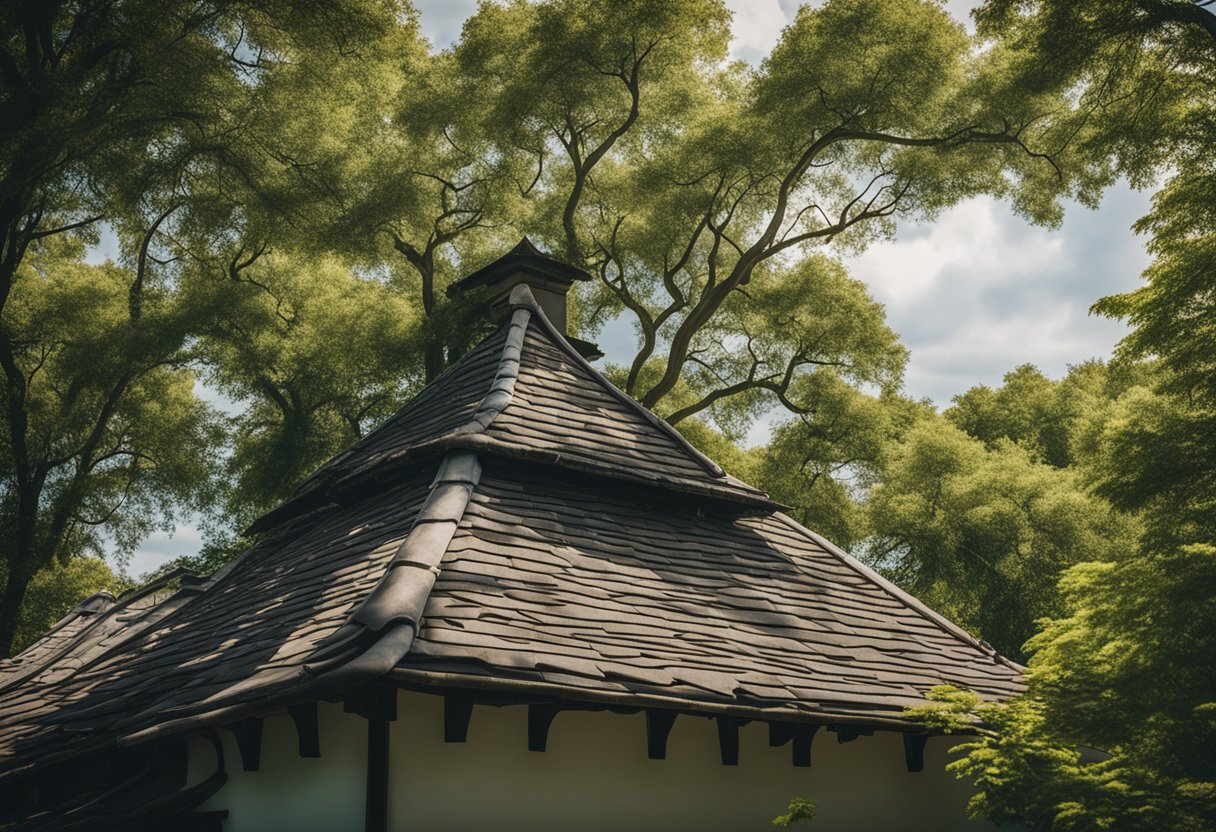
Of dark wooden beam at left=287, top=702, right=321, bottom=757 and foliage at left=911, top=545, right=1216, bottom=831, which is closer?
foliage at left=911, top=545, right=1216, bottom=831

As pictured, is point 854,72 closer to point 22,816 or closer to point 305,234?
point 305,234

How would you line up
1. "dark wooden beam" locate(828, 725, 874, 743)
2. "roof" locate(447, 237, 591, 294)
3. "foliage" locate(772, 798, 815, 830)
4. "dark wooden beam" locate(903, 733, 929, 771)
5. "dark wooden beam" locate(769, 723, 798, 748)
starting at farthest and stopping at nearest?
"roof" locate(447, 237, 591, 294) < "dark wooden beam" locate(903, 733, 929, 771) < "dark wooden beam" locate(828, 725, 874, 743) < "dark wooden beam" locate(769, 723, 798, 748) < "foliage" locate(772, 798, 815, 830)

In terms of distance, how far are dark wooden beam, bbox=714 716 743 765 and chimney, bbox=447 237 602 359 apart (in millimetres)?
6622

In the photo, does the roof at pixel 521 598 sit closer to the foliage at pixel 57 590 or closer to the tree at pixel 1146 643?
the tree at pixel 1146 643

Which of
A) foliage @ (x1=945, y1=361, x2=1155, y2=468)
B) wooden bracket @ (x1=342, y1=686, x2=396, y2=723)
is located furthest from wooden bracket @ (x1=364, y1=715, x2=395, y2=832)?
foliage @ (x1=945, y1=361, x2=1155, y2=468)

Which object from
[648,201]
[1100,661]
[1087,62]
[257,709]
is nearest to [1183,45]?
[1087,62]

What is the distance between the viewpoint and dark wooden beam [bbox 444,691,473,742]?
6.10 metres

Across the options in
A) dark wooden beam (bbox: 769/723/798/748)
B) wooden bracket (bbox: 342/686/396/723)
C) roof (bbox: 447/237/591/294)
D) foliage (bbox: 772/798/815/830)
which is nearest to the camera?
wooden bracket (bbox: 342/686/396/723)

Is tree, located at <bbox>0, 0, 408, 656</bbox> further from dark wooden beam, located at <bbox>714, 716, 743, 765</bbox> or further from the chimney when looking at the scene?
dark wooden beam, located at <bbox>714, 716, 743, 765</bbox>

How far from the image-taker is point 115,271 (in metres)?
26.4

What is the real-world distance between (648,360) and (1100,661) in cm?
1964

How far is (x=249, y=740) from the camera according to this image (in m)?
6.88

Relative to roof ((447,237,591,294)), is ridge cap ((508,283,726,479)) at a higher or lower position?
lower

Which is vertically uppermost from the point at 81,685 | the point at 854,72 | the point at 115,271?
the point at 854,72
